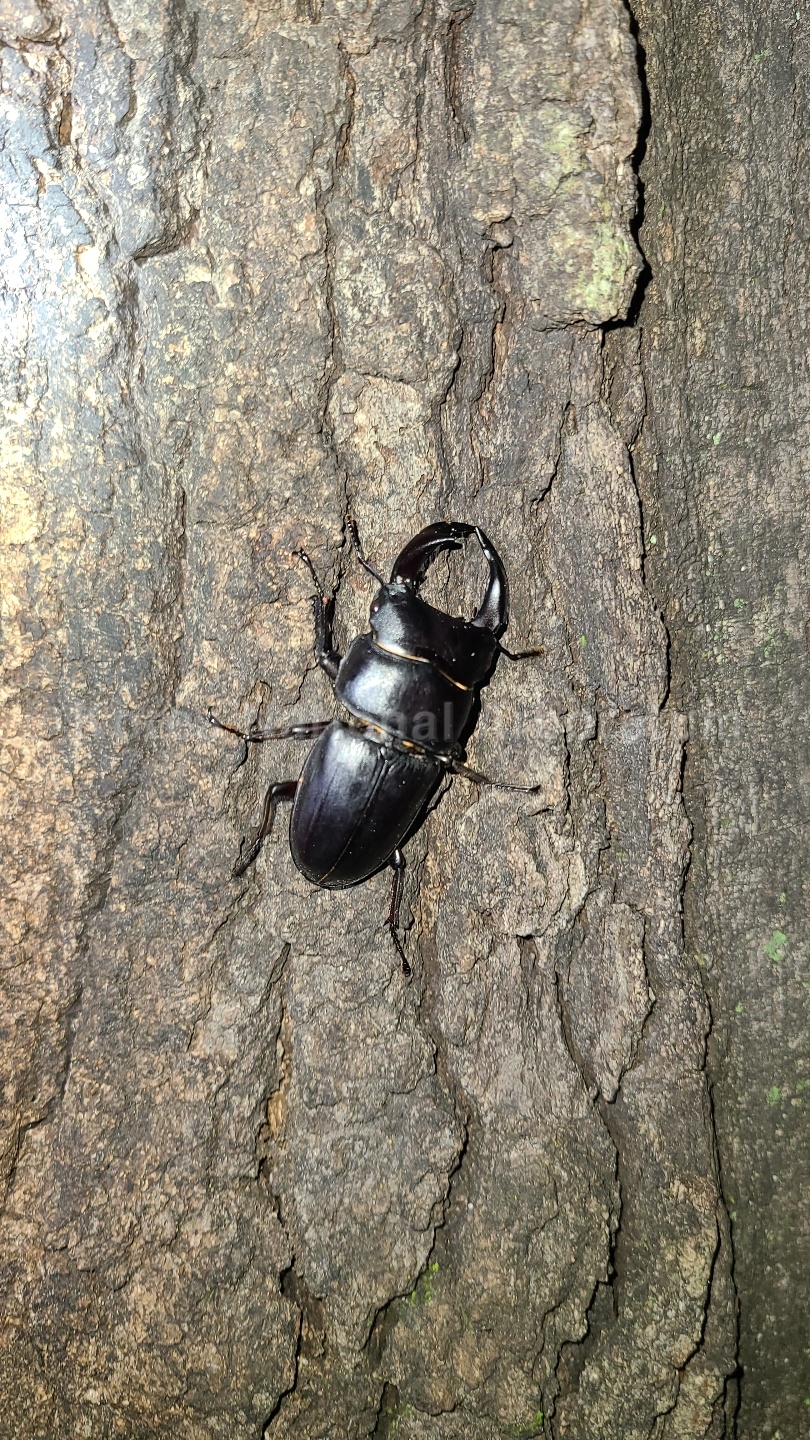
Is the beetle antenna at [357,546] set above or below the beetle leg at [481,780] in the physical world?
above

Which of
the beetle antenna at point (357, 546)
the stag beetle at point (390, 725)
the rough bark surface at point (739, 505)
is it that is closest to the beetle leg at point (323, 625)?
the stag beetle at point (390, 725)

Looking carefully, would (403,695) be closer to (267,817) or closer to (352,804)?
(352,804)

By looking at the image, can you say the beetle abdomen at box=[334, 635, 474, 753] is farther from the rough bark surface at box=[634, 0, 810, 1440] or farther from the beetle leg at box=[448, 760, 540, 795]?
the rough bark surface at box=[634, 0, 810, 1440]

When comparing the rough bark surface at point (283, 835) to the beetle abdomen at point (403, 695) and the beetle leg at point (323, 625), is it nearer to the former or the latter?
the beetle leg at point (323, 625)

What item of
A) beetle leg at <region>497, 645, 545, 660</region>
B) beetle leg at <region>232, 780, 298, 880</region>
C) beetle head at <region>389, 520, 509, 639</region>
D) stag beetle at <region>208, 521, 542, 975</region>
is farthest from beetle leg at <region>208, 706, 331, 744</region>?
beetle leg at <region>497, 645, 545, 660</region>

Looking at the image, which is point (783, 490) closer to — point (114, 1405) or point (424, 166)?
point (424, 166)

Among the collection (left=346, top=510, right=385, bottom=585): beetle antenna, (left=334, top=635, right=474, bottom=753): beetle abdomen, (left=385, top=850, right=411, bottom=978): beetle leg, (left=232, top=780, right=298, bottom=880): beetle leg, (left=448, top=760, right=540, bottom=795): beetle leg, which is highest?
(left=346, top=510, right=385, bottom=585): beetle antenna
